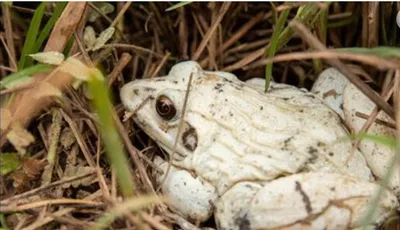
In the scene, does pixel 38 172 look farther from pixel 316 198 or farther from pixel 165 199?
pixel 316 198

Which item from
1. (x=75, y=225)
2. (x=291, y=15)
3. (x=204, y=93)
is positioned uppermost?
(x=291, y=15)

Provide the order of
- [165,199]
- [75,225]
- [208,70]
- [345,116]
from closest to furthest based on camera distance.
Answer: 1. [75,225]
2. [165,199]
3. [345,116]
4. [208,70]

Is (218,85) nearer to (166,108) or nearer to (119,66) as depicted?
(166,108)

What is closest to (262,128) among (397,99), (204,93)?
(204,93)

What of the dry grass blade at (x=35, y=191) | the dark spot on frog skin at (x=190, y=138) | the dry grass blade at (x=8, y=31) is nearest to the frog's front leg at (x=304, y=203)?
the dark spot on frog skin at (x=190, y=138)

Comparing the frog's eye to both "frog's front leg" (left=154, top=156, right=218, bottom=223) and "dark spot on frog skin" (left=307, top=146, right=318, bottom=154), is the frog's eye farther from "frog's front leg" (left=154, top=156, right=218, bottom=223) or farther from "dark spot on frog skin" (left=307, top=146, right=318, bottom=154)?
"dark spot on frog skin" (left=307, top=146, right=318, bottom=154)

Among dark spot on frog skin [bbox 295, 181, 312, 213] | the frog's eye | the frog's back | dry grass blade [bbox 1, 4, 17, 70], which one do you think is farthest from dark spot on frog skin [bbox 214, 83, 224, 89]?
dry grass blade [bbox 1, 4, 17, 70]

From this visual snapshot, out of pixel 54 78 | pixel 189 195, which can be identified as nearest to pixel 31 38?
pixel 54 78
